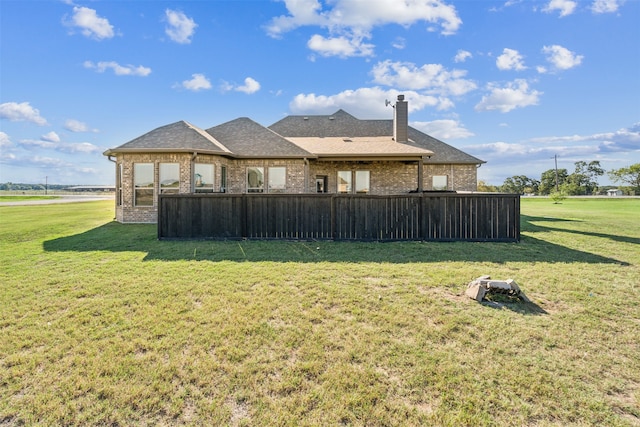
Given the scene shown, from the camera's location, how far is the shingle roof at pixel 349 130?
1719 centimetres

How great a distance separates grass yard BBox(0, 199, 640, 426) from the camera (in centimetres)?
204

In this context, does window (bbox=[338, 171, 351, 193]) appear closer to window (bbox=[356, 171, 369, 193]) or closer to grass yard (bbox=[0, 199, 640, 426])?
window (bbox=[356, 171, 369, 193])

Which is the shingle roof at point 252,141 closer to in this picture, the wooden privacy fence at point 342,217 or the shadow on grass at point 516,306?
the wooden privacy fence at point 342,217

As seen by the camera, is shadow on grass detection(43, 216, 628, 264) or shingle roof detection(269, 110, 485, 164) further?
shingle roof detection(269, 110, 485, 164)

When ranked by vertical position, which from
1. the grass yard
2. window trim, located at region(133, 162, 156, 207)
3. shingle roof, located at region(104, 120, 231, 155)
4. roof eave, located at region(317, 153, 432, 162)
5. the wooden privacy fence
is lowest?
the grass yard

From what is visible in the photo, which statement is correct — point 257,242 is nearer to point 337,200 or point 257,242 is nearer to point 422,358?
point 337,200

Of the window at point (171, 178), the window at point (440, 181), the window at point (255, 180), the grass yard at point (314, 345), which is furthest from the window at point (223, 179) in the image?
the window at point (440, 181)

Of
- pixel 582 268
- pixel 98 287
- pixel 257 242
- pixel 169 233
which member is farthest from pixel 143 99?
pixel 582 268

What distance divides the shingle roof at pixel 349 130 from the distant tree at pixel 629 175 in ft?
191

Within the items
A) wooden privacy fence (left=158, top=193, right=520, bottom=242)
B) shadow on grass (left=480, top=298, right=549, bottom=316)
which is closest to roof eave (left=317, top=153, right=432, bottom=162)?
wooden privacy fence (left=158, top=193, right=520, bottom=242)

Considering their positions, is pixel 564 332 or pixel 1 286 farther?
pixel 1 286

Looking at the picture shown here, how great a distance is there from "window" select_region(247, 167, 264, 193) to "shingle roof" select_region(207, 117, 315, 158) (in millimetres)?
752

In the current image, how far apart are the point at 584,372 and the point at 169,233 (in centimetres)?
899

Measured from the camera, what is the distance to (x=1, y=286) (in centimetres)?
438
